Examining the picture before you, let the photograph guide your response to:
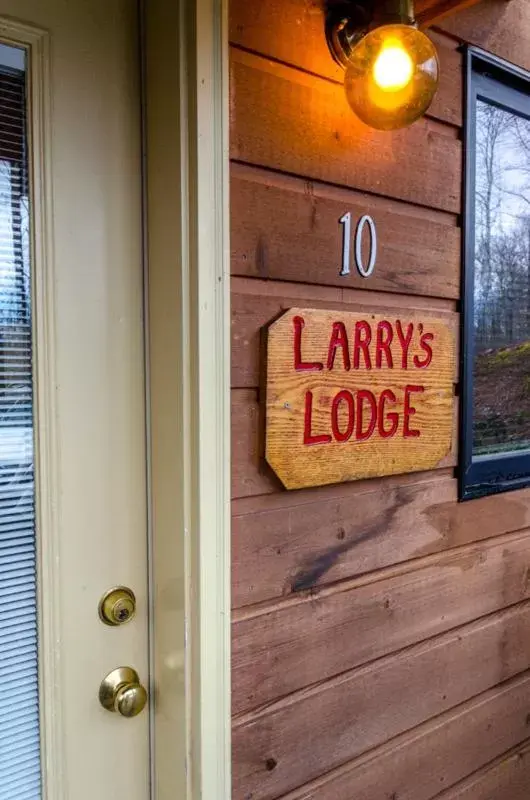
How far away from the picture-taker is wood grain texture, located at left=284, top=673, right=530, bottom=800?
114cm

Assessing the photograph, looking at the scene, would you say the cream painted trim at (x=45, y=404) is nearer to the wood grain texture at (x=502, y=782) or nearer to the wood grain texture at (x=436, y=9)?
the wood grain texture at (x=436, y=9)

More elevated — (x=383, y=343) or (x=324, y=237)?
(x=324, y=237)

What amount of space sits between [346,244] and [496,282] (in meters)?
0.54

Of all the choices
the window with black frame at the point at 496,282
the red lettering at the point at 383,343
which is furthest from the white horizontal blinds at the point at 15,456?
the window with black frame at the point at 496,282

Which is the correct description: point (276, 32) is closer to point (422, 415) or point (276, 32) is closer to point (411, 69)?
point (411, 69)

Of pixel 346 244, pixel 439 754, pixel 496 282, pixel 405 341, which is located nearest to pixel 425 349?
pixel 405 341

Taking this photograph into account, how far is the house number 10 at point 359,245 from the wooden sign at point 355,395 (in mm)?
83

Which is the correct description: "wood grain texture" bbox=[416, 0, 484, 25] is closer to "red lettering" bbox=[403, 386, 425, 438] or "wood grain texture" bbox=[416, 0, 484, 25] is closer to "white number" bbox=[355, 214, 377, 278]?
"white number" bbox=[355, 214, 377, 278]

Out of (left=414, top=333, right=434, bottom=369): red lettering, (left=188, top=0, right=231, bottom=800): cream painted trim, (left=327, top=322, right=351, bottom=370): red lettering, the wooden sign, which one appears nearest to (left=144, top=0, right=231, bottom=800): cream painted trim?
(left=188, top=0, right=231, bottom=800): cream painted trim

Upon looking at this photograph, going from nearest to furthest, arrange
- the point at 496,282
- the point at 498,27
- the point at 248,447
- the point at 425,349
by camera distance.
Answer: the point at 248,447, the point at 425,349, the point at 498,27, the point at 496,282

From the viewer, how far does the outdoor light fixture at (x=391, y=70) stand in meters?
0.94

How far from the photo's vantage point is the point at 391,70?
94cm

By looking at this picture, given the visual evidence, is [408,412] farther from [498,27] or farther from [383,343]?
[498,27]

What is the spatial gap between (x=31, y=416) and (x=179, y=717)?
508 mm
